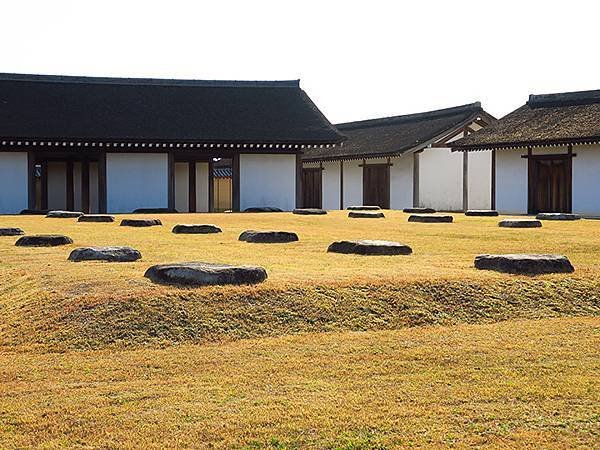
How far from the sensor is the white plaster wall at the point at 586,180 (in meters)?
29.8

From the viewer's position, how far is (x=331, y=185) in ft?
140

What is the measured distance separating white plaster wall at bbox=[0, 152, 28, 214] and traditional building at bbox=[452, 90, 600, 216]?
53.9 feet

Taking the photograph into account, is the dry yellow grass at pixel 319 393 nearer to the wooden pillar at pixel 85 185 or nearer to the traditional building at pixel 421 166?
the wooden pillar at pixel 85 185

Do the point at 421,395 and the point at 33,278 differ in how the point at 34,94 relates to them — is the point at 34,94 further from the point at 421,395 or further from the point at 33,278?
the point at 421,395

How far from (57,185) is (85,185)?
2.07 m

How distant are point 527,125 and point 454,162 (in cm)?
647

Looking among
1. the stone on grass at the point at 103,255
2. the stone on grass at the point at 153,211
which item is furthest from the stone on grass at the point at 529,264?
the stone on grass at the point at 153,211

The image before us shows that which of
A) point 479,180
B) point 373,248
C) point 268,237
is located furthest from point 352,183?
point 373,248

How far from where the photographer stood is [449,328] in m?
8.07

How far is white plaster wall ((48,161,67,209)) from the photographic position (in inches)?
1382

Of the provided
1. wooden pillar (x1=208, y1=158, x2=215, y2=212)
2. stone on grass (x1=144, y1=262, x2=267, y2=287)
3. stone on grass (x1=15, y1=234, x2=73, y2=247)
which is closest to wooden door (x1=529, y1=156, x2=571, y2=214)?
wooden pillar (x1=208, y1=158, x2=215, y2=212)

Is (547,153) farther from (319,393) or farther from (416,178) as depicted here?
(319,393)

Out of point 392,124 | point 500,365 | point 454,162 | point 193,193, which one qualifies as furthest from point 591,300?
point 392,124

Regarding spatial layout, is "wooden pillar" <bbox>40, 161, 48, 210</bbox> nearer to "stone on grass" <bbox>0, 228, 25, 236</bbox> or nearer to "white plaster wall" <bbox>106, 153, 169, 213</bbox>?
"white plaster wall" <bbox>106, 153, 169, 213</bbox>
